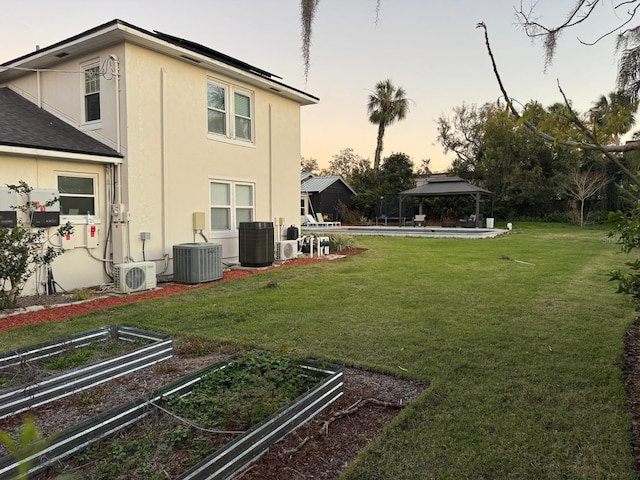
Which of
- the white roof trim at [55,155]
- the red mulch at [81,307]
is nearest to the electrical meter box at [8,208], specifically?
the white roof trim at [55,155]

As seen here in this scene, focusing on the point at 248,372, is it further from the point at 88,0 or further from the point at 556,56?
the point at 88,0

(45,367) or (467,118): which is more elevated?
(467,118)

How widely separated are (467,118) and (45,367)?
38.7 metres

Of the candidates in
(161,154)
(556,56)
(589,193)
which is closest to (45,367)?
(556,56)

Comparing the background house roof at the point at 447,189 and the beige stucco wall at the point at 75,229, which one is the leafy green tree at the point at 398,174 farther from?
the beige stucco wall at the point at 75,229

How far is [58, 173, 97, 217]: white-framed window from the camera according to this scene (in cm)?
785

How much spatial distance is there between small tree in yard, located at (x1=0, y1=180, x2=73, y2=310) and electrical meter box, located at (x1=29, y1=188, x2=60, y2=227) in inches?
1.9

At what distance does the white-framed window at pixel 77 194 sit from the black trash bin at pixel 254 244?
318 cm

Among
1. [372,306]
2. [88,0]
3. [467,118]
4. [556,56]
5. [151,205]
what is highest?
[467,118]

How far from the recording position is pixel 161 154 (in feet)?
29.8

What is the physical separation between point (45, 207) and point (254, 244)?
170 inches

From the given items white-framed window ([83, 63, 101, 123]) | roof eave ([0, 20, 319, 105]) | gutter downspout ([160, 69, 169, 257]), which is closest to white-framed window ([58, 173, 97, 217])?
gutter downspout ([160, 69, 169, 257])

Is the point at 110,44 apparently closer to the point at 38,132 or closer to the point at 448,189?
the point at 38,132

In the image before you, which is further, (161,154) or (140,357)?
(161,154)
